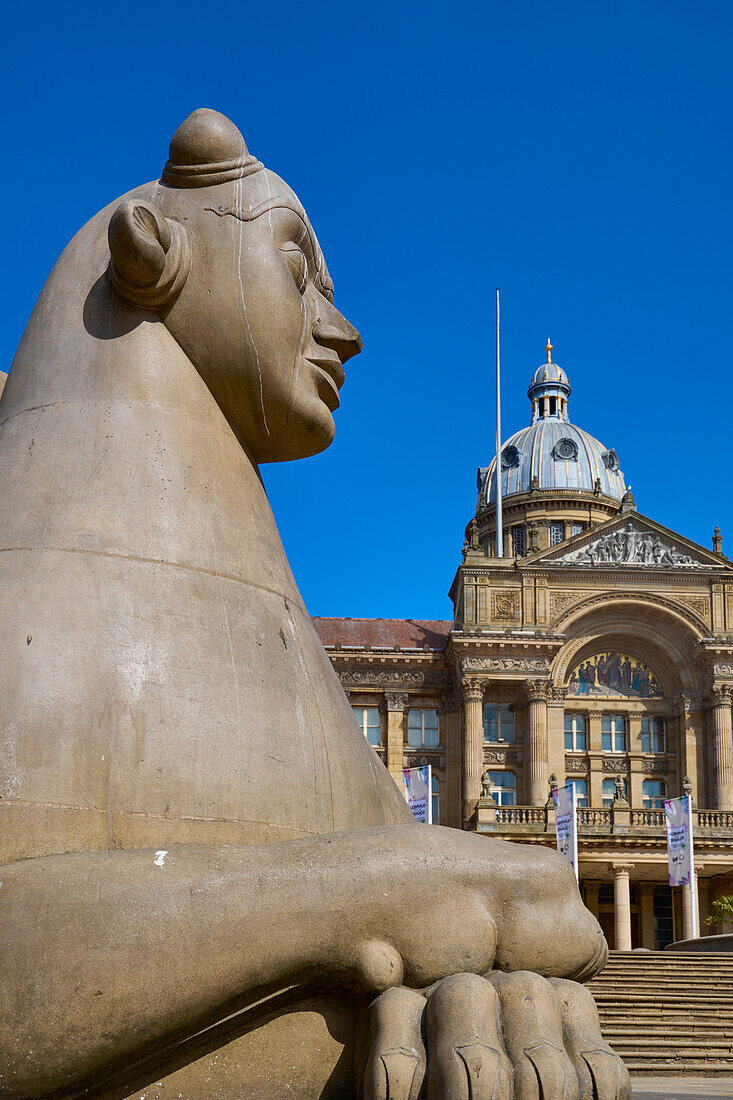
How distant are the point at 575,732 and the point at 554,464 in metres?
20.7

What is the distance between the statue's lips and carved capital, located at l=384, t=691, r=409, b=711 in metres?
39.1

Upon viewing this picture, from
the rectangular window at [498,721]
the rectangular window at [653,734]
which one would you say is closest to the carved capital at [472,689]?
the rectangular window at [498,721]

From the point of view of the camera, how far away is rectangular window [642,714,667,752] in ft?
139

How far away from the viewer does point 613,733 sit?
42.3 metres

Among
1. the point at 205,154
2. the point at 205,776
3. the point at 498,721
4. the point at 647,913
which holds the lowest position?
the point at 647,913

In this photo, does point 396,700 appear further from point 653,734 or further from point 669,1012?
point 669,1012

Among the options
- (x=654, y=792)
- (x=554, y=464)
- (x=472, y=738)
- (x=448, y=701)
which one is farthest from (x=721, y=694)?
(x=554, y=464)

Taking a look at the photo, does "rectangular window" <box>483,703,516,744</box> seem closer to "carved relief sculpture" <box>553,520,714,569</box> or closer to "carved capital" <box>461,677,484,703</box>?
"carved capital" <box>461,677,484,703</box>

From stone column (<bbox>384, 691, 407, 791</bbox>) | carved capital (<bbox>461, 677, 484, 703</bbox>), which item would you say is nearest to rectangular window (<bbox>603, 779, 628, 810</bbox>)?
carved capital (<bbox>461, 677, 484, 703</bbox>)

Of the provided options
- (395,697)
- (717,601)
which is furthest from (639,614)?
(395,697)

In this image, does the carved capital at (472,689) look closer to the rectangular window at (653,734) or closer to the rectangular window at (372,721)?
the rectangular window at (372,721)

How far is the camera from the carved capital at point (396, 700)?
4294cm

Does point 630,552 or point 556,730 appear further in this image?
point 630,552

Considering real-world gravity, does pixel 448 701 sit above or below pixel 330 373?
A: above
